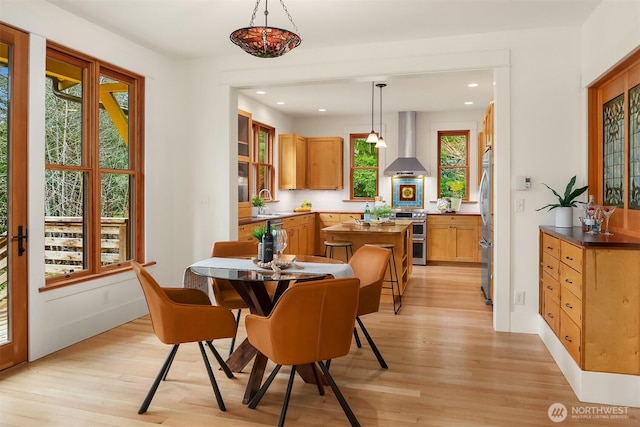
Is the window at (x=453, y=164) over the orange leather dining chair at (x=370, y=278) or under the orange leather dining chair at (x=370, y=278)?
over

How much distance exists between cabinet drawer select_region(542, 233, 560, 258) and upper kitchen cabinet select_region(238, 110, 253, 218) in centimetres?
397

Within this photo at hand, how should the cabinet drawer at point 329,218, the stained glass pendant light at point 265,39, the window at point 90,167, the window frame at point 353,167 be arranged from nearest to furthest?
the stained glass pendant light at point 265,39
the window at point 90,167
the cabinet drawer at point 329,218
the window frame at point 353,167

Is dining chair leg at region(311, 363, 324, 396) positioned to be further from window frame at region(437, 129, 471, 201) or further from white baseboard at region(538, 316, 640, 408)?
window frame at region(437, 129, 471, 201)

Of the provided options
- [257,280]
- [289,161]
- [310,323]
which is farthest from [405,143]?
[310,323]

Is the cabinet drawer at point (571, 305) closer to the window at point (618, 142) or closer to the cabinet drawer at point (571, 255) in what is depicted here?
the cabinet drawer at point (571, 255)

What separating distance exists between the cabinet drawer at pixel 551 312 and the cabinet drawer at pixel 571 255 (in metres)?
0.42

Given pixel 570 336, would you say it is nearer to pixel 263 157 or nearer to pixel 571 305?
pixel 571 305

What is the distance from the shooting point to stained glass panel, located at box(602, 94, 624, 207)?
11.2ft

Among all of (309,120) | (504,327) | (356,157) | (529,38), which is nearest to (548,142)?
(529,38)

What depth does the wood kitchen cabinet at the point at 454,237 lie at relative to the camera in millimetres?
7688

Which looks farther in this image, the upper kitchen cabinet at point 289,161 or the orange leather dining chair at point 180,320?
the upper kitchen cabinet at point 289,161

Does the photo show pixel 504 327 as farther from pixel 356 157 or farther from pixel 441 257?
pixel 356 157

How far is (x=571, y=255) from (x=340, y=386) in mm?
1719

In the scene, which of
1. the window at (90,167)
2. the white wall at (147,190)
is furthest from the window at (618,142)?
the window at (90,167)
